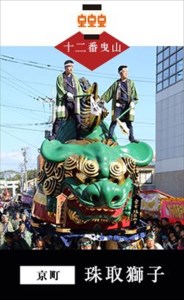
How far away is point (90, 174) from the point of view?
414 cm

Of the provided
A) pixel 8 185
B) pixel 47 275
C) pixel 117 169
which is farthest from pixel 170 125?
pixel 47 275

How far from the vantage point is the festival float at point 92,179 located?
413cm

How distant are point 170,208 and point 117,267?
323cm

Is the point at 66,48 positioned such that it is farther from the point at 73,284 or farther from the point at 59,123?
the point at 73,284

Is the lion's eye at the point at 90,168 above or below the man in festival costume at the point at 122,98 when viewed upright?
below

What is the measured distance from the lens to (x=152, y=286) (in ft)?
9.57

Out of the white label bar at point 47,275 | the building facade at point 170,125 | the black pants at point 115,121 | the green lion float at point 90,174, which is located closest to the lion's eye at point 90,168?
the green lion float at point 90,174

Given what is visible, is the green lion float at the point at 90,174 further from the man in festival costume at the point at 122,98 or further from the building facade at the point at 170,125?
the building facade at the point at 170,125

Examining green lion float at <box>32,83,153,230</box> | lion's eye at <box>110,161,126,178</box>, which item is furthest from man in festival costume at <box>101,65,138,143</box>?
lion's eye at <box>110,161,126,178</box>

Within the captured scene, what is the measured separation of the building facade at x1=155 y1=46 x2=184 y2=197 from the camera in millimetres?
7359

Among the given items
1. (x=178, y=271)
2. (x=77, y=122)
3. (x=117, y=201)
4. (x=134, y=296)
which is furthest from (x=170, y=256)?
(x=77, y=122)

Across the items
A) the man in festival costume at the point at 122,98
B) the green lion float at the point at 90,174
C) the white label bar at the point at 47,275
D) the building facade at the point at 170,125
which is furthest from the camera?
the building facade at the point at 170,125

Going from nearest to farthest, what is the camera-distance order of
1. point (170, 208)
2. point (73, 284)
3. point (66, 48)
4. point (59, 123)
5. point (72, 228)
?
point (73, 284) → point (66, 48) → point (72, 228) → point (59, 123) → point (170, 208)

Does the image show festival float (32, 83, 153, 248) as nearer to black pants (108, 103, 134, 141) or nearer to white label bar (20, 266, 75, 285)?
black pants (108, 103, 134, 141)
